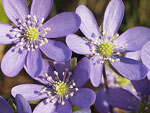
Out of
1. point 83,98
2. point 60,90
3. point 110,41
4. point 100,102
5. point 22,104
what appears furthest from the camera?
point 100,102

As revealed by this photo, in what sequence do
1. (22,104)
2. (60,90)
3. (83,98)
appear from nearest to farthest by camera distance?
(22,104) < (83,98) < (60,90)

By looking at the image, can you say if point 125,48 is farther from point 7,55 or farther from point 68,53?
point 7,55

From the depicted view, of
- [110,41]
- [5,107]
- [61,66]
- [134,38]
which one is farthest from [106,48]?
[5,107]

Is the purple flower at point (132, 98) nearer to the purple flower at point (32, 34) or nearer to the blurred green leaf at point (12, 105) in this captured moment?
the purple flower at point (32, 34)

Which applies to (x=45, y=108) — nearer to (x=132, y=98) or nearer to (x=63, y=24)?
(x=63, y=24)

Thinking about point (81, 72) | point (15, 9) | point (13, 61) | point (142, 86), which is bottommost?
point (142, 86)

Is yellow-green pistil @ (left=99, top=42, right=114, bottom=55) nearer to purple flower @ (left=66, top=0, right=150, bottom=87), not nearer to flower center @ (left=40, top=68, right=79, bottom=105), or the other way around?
purple flower @ (left=66, top=0, right=150, bottom=87)

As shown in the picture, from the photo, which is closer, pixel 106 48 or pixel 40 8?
pixel 40 8
